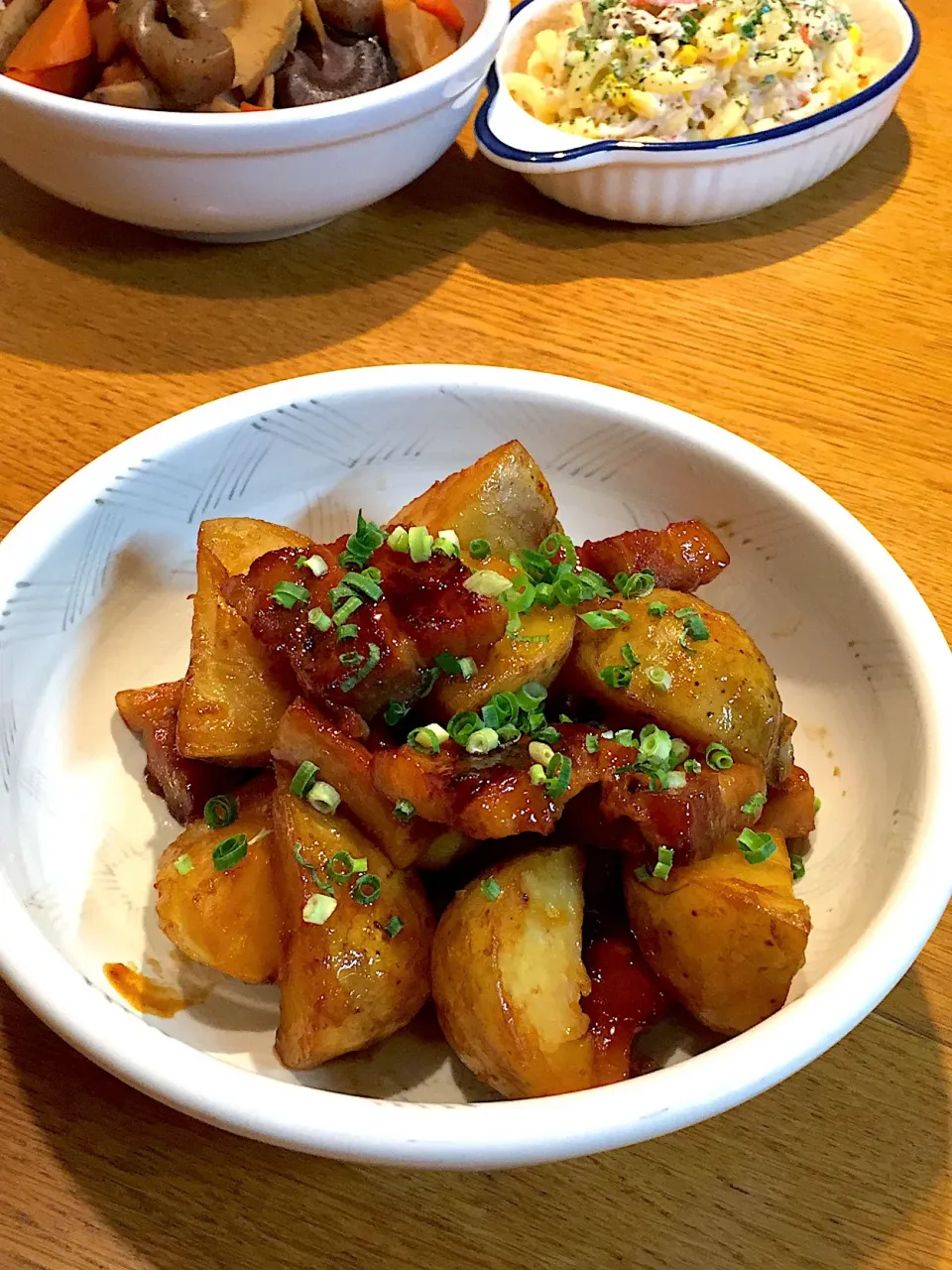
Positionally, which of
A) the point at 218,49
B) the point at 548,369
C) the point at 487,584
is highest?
the point at 218,49

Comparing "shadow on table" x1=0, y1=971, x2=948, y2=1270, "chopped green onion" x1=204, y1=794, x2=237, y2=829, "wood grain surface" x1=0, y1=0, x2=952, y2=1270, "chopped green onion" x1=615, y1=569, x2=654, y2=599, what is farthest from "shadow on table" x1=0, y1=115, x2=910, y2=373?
"shadow on table" x1=0, y1=971, x2=948, y2=1270

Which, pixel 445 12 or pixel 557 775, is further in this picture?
pixel 445 12

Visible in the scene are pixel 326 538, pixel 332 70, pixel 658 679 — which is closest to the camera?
pixel 658 679

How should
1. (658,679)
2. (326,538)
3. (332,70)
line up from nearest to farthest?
1. (658,679)
2. (326,538)
3. (332,70)

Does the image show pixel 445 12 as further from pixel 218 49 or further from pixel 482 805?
pixel 482 805

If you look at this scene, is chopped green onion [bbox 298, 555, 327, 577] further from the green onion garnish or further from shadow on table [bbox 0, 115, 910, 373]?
shadow on table [bbox 0, 115, 910, 373]

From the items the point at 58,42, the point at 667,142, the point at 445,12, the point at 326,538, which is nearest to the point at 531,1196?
the point at 326,538

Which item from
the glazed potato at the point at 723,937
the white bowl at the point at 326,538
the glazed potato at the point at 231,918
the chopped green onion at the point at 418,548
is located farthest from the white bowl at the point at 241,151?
the glazed potato at the point at 723,937
